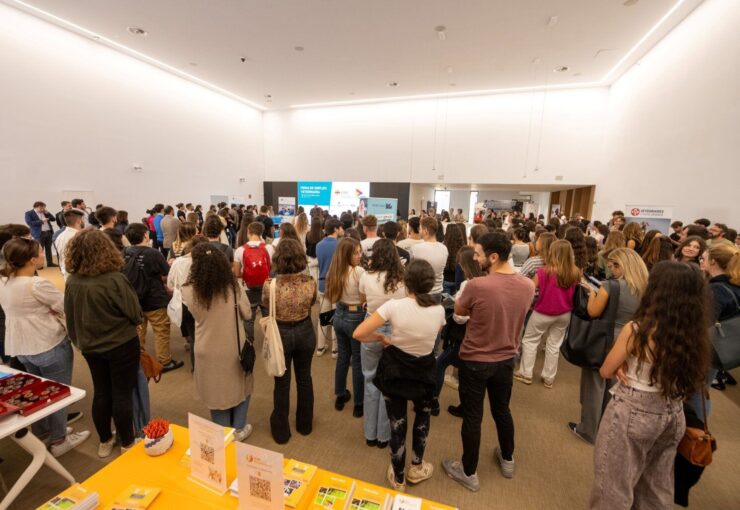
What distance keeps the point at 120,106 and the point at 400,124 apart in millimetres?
8572

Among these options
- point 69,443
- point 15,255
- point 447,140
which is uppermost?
point 447,140

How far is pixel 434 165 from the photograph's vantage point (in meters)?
11.8

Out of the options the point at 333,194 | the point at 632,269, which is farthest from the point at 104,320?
the point at 333,194

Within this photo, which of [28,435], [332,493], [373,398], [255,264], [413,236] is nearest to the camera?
[332,493]

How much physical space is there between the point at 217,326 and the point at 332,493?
4.05 ft

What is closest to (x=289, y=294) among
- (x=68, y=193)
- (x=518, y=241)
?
(x=518, y=241)

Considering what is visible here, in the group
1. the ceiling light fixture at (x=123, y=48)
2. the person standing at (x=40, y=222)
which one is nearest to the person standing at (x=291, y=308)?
the person standing at (x=40, y=222)

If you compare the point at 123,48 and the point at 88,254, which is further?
the point at 123,48

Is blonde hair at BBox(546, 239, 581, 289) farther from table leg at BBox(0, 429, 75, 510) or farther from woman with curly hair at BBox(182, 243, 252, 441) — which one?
table leg at BBox(0, 429, 75, 510)

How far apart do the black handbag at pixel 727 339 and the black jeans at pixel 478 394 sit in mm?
1451

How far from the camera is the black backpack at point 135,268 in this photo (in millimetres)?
2959

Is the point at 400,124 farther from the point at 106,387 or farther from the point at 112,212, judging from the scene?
the point at 106,387

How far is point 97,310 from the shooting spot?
6.47 feet

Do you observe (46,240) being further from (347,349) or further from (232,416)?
(347,349)
